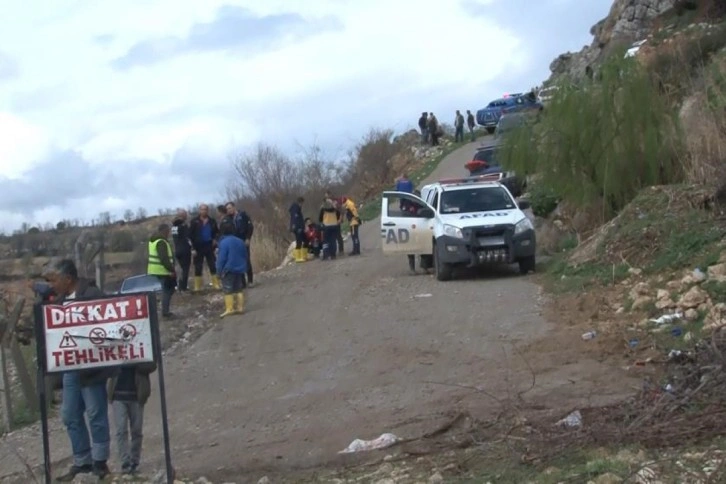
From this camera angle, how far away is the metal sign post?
30.3ft

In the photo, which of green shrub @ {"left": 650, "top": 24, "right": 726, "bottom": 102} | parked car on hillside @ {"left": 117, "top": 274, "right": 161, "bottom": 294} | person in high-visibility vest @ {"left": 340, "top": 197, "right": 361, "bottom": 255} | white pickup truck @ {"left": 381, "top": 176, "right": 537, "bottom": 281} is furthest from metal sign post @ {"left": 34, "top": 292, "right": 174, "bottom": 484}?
person in high-visibility vest @ {"left": 340, "top": 197, "right": 361, "bottom": 255}

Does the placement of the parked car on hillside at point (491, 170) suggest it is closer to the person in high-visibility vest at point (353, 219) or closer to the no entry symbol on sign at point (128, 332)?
the person in high-visibility vest at point (353, 219)

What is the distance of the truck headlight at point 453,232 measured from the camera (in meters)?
21.6

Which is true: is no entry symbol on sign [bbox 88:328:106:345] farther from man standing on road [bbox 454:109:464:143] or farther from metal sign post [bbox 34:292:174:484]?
man standing on road [bbox 454:109:464:143]

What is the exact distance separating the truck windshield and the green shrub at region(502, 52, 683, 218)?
1.61m

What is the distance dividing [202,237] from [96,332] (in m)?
14.2

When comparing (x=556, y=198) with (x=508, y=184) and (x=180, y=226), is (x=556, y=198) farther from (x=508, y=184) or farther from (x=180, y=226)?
(x=180, y=226)

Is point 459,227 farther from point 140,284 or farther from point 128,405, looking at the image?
point 128,405

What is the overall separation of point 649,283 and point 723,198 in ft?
8.11

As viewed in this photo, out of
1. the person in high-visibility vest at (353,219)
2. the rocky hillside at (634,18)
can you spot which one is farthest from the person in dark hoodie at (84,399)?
the rocky hillside at (634,18)

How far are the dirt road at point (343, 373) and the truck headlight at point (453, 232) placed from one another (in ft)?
2.91

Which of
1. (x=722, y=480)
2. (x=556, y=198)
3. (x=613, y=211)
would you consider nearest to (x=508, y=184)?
(x=556, y=198)

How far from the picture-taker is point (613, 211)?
23.7 meters

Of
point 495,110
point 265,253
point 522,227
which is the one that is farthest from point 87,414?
point 495,110
